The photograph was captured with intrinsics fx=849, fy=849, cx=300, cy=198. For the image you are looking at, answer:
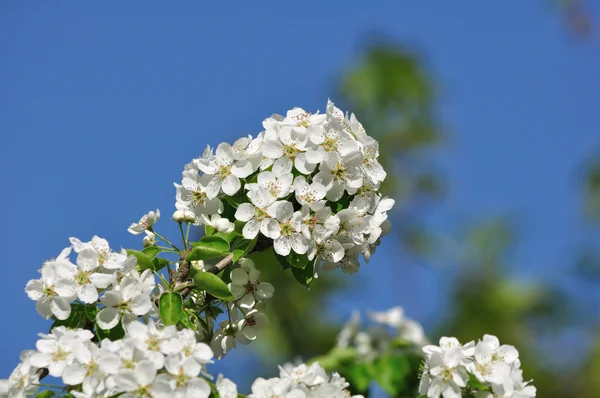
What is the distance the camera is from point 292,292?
52.8ft

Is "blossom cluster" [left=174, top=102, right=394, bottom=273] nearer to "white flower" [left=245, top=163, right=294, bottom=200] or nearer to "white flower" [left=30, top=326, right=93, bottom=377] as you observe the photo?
"white flower" [left=245, top=163, right=294, bottom=200]

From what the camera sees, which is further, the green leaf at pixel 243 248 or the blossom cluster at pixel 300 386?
the green leaf at pixel 243 248

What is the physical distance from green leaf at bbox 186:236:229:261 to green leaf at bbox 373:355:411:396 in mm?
1410

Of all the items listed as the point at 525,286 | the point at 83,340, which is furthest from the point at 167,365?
the point at 525,286

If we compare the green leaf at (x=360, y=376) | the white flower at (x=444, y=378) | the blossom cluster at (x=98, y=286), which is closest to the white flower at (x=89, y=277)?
the blossom cluster at (x=98, y=286)

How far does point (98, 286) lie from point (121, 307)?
87mm

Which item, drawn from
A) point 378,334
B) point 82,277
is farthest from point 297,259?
point 378,334

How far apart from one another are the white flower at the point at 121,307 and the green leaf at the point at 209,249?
0.65ft

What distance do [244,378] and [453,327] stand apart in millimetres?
4318

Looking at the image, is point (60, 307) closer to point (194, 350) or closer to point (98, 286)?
point (98, 286)

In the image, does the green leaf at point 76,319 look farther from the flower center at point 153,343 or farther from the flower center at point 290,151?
the flower center at point 290,151

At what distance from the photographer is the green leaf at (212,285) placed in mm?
2373

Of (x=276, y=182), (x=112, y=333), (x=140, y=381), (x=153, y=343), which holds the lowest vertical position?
(x=140, y=381)

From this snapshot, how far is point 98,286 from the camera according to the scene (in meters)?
2.28
